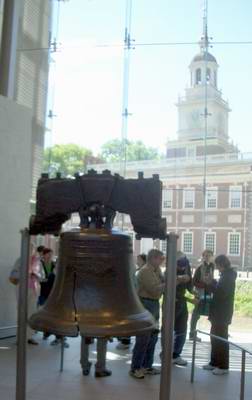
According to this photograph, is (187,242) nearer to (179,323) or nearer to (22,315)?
(179,323)

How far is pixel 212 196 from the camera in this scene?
9.79 m

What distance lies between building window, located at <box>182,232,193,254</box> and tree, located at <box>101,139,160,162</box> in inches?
61.7

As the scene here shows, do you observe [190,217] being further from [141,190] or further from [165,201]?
[141,190]

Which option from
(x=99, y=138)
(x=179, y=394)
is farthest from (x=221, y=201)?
(x=179, y=394)

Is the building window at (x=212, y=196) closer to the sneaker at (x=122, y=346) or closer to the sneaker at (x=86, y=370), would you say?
the sneaker at (x=122, y=346)

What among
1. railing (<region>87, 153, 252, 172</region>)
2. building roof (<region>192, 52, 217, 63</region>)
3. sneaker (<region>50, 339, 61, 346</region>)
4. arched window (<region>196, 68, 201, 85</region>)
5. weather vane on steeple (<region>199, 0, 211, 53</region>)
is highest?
weather vane on steeple (<region>199, 0, 211, 53</region>)

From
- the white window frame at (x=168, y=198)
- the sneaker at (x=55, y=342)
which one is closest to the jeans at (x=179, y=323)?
the sneaker at (x=55, y=342)

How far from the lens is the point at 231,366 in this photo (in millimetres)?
5961

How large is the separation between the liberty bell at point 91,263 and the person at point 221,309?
319 centimetres

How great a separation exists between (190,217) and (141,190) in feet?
25.5

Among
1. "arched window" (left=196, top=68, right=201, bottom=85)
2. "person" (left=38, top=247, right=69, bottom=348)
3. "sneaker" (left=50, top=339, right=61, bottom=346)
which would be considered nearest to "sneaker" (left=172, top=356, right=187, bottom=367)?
"sneaker" (left=50, top=339, right=61, bottom=346)

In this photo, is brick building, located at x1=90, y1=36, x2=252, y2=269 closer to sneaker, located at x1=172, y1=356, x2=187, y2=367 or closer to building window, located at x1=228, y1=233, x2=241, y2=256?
building window, located at x1=228, y1=233, x2=241, y2=256

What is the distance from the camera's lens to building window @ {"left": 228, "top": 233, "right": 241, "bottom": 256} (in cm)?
996

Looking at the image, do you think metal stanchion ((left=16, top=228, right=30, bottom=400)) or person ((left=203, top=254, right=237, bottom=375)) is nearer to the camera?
metal stanchion ((left=16, top=228, right=30, bottom=400))
